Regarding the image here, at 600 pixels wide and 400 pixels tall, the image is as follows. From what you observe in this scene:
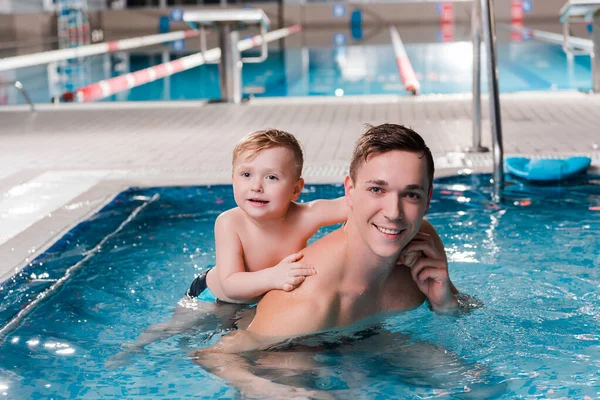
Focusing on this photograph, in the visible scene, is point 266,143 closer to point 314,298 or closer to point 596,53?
point 314,298

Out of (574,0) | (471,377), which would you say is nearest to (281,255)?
(471,377)

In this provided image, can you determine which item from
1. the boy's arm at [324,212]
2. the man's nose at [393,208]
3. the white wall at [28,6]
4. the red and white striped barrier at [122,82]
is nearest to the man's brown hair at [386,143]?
the man's nose at [393,208]

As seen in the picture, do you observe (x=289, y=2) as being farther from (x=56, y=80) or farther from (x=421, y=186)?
(x=421, y=186)

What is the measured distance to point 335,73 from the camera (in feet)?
45.3

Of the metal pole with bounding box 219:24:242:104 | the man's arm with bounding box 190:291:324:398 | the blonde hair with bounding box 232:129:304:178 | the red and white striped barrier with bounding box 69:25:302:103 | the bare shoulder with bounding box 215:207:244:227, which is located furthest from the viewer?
the red and white striped barrier with bounding box 69:25:302:103

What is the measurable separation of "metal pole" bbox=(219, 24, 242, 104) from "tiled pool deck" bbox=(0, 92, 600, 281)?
1.14ft

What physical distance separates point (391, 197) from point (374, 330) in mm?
567

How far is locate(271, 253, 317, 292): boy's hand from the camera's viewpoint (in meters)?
2.13

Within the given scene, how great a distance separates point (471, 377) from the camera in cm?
228

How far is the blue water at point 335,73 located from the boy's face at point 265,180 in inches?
300

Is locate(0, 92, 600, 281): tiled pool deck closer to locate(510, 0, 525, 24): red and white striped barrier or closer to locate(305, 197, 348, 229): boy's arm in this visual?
locate(305, 197, 348, 229): boy's arm

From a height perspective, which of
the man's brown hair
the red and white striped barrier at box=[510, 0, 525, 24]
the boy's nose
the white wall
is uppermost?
the white wall

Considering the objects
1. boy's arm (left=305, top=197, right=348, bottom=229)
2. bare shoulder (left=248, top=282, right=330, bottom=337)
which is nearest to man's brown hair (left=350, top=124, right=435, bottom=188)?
bare shoulder (left=248, top=282, right=330, bottom=337)

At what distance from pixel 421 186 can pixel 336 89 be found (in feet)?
32.5
